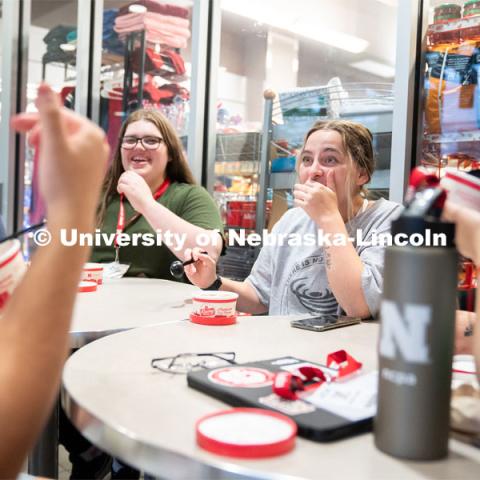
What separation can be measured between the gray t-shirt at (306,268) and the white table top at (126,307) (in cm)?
27

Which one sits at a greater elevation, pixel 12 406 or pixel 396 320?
pixel 396 320

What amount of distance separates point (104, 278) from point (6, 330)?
1583 mm

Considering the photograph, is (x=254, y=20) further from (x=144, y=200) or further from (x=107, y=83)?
(x=144, y=200)

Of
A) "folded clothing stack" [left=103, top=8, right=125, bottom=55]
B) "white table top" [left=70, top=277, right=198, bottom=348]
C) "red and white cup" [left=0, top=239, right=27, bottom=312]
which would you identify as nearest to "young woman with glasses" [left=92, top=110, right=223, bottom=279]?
"white table top" [left=70, top=277, right=198, bottom=348]

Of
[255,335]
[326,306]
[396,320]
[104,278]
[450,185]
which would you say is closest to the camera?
[396,320]

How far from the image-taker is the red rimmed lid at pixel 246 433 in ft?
1.95

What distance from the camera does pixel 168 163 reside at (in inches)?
103

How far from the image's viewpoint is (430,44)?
7.20 feet

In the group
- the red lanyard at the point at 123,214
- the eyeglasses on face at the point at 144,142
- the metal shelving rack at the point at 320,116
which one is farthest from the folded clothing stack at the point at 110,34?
the red lanyard at the point at 123,214

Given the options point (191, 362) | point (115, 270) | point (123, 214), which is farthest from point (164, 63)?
point (191, 362)

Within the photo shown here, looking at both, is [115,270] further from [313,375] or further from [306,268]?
[313,375]

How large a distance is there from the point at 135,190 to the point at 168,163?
0.34m

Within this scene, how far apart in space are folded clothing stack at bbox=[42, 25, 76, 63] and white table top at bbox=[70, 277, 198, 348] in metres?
2.77

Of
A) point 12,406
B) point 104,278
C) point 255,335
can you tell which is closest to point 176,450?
point 12,406
